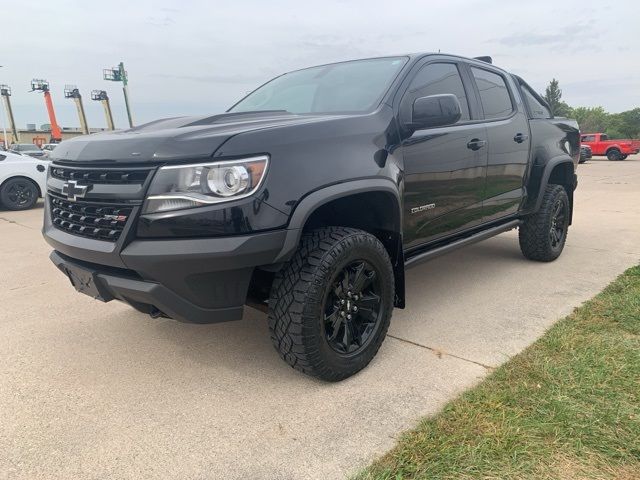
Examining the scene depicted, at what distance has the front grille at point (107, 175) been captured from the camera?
2268 millimetres

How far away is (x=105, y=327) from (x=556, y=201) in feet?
13.7

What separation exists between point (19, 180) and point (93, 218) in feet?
29.8

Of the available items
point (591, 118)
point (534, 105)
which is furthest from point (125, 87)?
point (591, 118)

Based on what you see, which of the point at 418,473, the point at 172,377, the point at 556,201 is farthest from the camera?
the point at 556,201

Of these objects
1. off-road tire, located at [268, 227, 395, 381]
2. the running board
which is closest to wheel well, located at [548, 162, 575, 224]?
the running board

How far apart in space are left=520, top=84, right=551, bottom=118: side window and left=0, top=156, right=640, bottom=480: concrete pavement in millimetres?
1585

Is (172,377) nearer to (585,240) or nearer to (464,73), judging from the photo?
(464,73)

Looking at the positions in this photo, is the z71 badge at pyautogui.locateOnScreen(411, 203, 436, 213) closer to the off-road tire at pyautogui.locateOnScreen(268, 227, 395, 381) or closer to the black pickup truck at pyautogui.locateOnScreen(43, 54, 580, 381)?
the black pickup truck at pyautogui.locateOnScreen(43, 54, 580, 381)

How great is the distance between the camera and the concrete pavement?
213cm

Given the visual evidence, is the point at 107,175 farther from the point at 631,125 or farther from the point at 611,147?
the point at 631,125

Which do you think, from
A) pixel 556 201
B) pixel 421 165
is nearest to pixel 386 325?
pixel 421 165

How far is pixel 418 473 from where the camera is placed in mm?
1933

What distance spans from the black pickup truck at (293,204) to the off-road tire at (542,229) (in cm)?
138

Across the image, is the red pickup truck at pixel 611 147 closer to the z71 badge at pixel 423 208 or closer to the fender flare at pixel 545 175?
the fender flare at pixel 545 175
